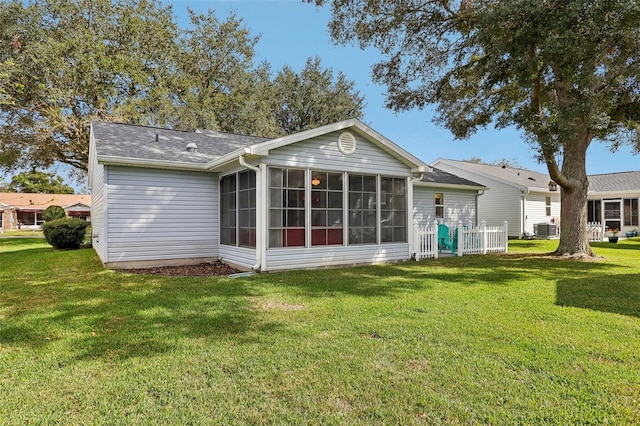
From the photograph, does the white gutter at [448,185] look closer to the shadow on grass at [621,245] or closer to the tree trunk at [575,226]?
the tree trunk at [575,226]

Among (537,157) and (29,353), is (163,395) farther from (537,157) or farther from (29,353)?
(537,157)

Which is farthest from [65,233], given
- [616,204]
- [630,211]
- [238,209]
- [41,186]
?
[41,186]

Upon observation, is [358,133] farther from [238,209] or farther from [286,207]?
[238,209]

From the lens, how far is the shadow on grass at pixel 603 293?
523 centimetres

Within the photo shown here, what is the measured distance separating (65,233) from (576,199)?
57.8 ft

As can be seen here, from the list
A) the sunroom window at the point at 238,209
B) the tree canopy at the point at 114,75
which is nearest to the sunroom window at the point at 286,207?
the sunroom window at the point at 238,209

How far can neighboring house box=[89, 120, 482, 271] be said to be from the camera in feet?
27.2

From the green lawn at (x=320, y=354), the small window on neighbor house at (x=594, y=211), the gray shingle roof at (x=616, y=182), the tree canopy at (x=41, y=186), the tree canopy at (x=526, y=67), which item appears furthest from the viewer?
the tree canopy at (x=41, y=186)

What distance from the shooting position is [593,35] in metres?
7.75

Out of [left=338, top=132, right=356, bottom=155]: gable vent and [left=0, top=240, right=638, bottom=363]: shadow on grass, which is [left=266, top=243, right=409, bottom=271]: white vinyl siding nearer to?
[left=0, top=240, right=638, bottom=363]: shadow on grass

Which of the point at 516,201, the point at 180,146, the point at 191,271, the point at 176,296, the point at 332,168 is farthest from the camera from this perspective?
the point at 516,201

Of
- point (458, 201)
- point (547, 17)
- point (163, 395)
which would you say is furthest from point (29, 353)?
point (458, 201)

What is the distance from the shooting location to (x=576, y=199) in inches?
440

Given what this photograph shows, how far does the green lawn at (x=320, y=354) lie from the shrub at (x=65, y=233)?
26.2 ft
